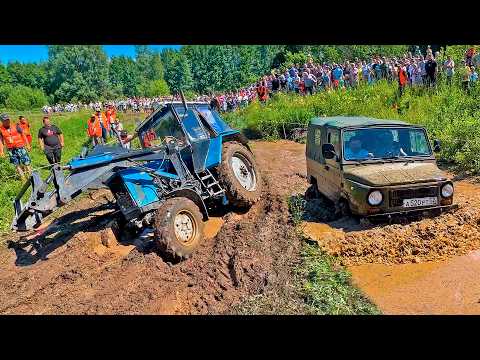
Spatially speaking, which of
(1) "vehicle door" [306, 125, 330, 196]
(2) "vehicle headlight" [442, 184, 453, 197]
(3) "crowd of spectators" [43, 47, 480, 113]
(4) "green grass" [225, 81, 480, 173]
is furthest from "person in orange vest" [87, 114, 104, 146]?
(2) "vehicle headlight" [442, 184, 453, 197]

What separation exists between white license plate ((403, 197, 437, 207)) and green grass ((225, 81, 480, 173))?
4.69 meters

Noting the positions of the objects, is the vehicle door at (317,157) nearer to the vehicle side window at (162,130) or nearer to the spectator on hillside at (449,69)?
the vehicle side window at (162,130)

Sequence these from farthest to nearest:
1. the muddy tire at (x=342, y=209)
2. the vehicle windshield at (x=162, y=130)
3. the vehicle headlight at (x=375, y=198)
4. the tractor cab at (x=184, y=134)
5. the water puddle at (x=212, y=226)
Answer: the vehicle windshield at (x=162, y=130) < the tractor cab at (x=184, y=134) < the water puddle at (x=212, y=226) < the muddy tire at (x=342, y=209) < the vehicle headlight at (x=375, y=198)

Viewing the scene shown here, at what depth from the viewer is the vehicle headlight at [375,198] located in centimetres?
618

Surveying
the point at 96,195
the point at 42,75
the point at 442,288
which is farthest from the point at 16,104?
the point at 442,288

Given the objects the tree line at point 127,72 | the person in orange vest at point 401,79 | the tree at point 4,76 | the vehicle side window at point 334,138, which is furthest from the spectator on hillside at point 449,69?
the tree at point 4,76

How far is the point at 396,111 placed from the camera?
625 inches

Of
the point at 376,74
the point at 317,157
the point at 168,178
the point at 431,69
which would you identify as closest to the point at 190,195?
the point at 168,178

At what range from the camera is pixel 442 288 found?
4961 millimetres

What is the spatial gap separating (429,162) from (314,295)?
3.39 m

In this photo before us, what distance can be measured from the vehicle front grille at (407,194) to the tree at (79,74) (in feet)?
229

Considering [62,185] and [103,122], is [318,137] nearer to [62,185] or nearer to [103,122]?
[62,185]

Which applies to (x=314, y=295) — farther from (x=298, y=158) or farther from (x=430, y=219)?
(x=298, y=158)

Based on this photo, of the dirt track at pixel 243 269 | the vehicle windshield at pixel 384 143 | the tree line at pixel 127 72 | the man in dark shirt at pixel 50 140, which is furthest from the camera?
the tree line at pixel 127 72
